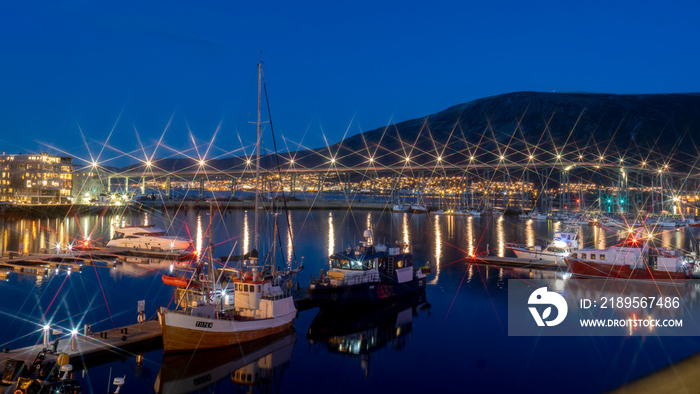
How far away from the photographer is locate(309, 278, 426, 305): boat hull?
68.7 ft

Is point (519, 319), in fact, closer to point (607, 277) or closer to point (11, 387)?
point (607, 277)

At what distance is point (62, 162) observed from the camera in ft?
323

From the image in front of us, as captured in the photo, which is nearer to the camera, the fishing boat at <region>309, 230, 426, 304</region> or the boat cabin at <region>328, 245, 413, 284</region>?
the fishing boat at <region>309, 230, 426, 304</region>

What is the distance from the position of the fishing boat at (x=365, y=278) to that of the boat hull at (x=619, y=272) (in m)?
10.5

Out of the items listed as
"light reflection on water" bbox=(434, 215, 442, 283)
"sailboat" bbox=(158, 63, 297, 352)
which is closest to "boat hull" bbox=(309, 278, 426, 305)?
"sailboat" bbox=(158, 63, 297, 352)

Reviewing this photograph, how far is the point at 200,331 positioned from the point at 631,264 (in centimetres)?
2264

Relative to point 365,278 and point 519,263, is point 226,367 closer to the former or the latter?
point 365,278

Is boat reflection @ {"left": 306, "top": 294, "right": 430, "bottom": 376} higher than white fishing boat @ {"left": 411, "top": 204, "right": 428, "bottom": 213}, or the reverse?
white fishing boat @ {"left": 411, "top": 204, "right": 428, "bottom": 213}

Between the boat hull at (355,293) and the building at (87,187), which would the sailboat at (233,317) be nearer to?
the boat hull at (355,293)

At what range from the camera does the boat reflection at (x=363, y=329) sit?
17688 mm

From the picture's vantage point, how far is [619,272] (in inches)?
1062

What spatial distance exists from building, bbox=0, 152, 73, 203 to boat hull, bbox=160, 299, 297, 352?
91457 millimetres

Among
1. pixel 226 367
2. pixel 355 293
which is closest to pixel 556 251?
pixel 355 293

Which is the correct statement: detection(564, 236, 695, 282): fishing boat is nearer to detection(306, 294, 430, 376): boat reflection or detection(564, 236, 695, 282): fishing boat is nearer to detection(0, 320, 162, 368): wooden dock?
detection(306, 294, 430, 376): boat reflection
